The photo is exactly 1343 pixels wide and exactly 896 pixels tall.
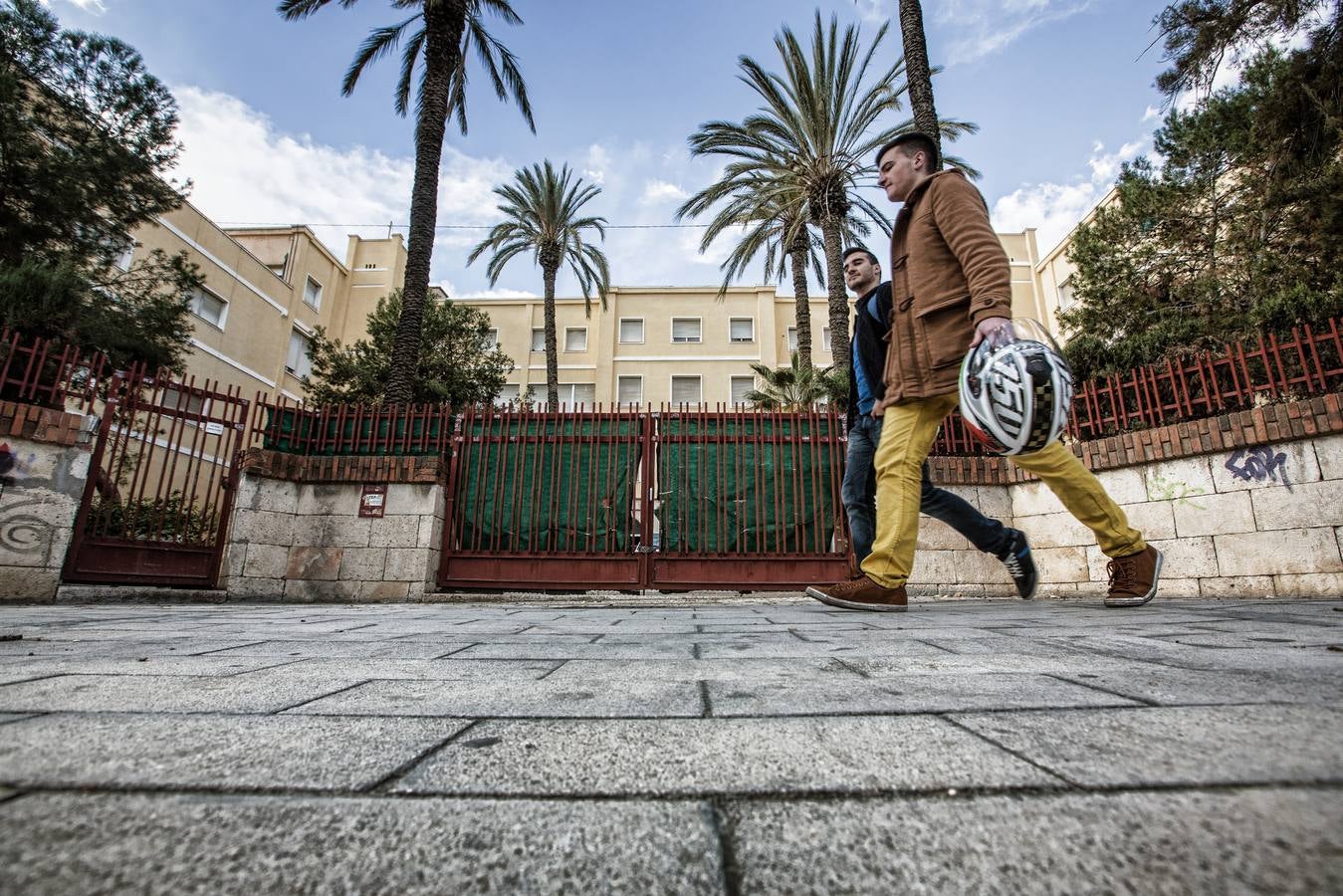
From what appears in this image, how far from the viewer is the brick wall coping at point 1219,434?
4.50 metres

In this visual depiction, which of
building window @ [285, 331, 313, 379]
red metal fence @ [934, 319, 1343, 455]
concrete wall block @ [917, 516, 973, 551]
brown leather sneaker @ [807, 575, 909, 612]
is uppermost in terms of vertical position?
building window @ [285, 331, 313, 379]

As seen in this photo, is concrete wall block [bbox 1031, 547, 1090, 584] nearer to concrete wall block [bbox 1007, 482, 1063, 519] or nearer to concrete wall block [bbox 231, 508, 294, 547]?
concrete wall block [bbox 1007, 482, 1063, 519]

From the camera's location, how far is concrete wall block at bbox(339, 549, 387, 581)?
675 cm

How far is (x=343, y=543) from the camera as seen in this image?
271 inches

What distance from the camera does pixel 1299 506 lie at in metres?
4.57

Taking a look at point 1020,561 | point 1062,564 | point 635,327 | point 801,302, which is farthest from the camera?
point 635,327

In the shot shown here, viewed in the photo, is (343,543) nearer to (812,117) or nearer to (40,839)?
(40,839)

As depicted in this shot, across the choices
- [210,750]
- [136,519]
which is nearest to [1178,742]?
[210,750]

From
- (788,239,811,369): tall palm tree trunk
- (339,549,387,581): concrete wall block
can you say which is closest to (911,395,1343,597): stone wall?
(339,549,387,581): concrete wall block

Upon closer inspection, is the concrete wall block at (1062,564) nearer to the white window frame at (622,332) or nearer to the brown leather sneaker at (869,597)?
the brown leather sneaker at (869,597)

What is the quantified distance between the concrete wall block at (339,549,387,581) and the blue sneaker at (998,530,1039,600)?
20.5 ft

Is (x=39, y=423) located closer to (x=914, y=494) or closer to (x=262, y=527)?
(x=262, y=527)

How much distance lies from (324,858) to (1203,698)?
4.50ft

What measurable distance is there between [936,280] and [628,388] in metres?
26.7
